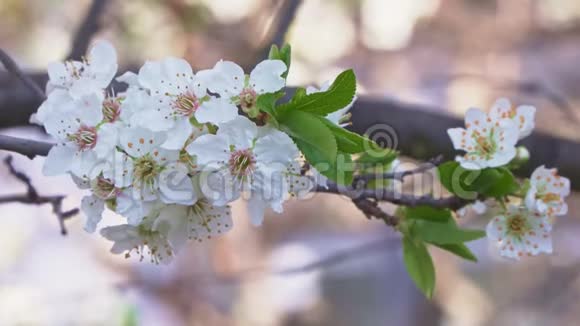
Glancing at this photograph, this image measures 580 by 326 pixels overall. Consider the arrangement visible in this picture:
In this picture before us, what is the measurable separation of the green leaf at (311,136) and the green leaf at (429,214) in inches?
7.5

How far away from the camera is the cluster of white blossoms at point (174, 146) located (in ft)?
1.81

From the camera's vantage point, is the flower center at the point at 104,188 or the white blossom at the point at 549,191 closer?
the flower center at the point at 104,188

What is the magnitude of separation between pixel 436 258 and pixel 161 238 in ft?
7.07

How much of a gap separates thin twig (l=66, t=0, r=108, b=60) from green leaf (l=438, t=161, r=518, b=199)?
0.69 m

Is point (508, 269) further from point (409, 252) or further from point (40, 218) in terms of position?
point (409, 252)

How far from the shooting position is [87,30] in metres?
1.15

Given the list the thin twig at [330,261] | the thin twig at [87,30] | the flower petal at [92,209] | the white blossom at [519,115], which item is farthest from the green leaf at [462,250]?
the thin twig at [87,30]

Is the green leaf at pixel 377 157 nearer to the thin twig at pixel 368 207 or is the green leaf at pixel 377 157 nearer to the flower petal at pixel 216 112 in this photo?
the thin twig at pixel 368 207

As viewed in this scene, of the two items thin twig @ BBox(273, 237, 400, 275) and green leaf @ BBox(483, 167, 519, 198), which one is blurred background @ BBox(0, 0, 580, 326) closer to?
thin twig @ BBox(273, 237, 400, 275)

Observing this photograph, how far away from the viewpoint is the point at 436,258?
2.63 m

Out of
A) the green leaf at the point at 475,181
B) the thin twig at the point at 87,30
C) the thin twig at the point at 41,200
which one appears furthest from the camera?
the thin twig at the point at 87,30

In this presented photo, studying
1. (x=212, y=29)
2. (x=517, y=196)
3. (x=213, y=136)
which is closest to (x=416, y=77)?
(x=212, y=29)

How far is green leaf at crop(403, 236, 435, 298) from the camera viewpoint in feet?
2.29

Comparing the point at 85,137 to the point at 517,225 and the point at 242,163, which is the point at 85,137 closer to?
the point at 242,163
